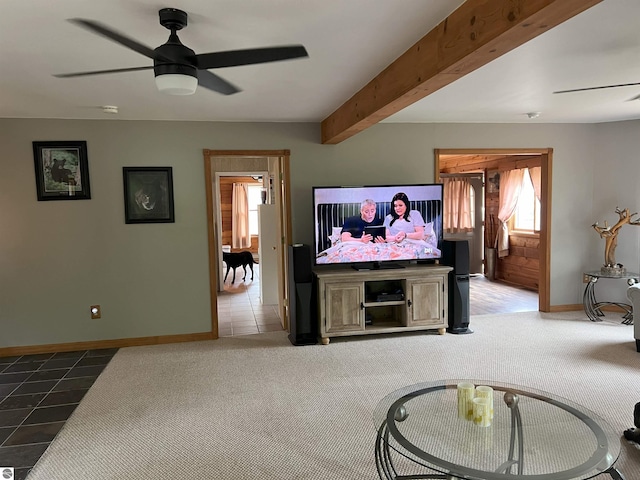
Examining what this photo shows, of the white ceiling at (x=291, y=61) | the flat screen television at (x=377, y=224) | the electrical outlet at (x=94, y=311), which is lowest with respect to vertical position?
the electrical outlet at (x=94, y=311)

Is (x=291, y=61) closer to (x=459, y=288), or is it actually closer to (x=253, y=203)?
(x=459, y=288)

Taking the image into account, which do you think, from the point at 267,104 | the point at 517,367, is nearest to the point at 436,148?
the point at 267,104

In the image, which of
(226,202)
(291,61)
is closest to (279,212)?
(291,61)

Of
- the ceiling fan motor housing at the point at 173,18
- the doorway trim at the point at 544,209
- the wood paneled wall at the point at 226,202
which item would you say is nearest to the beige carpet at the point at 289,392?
the doorway trim at the point at 544,209

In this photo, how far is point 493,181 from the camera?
8.00 m

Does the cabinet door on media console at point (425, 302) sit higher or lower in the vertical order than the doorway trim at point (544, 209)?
lower

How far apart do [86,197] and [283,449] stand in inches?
128

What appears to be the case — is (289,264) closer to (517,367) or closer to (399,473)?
(517,367)

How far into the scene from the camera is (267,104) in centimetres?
390

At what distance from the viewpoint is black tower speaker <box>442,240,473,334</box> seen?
4.74 metres

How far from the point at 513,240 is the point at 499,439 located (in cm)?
609

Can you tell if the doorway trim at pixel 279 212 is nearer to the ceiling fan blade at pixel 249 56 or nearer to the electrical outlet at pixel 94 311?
the electrical outlet at pixel 94 311

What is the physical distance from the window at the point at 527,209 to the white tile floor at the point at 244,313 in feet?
13.9

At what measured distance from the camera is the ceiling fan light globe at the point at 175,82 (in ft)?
6.46
